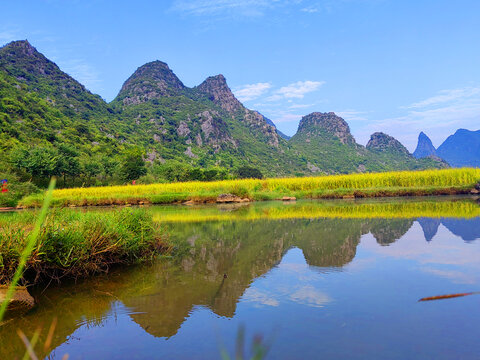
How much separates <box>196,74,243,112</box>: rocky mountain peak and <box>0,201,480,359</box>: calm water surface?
184 m

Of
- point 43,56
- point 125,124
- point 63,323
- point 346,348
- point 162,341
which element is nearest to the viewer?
point 346,348

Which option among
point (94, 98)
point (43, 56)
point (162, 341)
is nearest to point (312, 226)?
point (162, 341)

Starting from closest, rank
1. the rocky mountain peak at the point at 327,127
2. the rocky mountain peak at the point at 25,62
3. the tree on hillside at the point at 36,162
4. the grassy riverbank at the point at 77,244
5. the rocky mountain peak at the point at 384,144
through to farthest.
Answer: the grassy riverbank at the point at 77,244 → the tree on hillside at the point at 36,162 → the rocky mountain peak at the point at 25,62 → the rocky mountain peak at the point at 384,144 → the rocky mountain peak at the point at 327,127

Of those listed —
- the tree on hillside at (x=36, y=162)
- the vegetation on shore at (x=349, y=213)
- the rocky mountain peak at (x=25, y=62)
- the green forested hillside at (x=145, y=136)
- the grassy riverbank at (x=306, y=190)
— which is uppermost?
the rocky mountain peak at (x=25, y=62)

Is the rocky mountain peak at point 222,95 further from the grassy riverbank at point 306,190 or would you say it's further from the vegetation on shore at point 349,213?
the vegetation on shore at point 349,213

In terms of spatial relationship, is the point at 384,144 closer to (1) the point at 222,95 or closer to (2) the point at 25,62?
(1) the point at 222,95

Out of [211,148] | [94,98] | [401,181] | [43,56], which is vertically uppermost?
[43,56]

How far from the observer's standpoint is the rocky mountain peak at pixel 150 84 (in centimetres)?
14788

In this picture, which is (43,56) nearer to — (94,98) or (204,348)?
(94,98)

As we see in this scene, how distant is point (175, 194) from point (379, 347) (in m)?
23.8

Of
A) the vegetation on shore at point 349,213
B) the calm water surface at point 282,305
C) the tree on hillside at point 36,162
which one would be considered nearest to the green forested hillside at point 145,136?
the tree on hillside at point 36,162

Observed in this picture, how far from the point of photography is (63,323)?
3.90m

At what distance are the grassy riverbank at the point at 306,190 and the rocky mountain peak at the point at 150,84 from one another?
124028 mm

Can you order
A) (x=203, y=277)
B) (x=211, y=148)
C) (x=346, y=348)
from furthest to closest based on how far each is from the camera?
(x=211, y=148) < (x=203, y=277) < (x=346, y=348)
